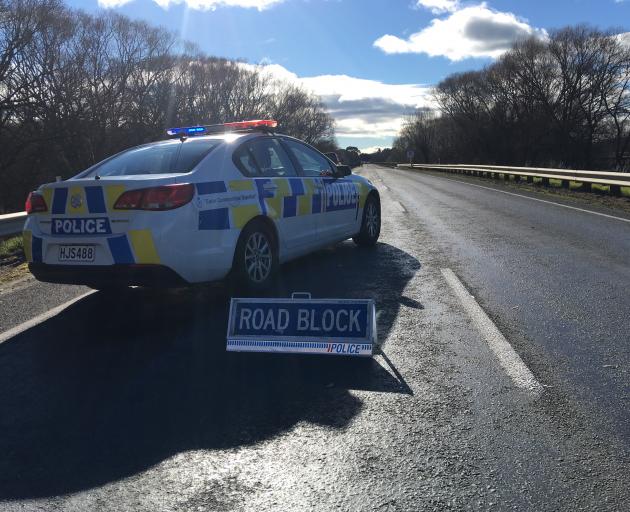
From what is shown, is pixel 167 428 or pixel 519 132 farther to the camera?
pixel 519 132

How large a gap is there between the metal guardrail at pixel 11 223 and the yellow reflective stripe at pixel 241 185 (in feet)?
13.2

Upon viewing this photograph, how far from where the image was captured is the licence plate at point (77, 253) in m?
4.61

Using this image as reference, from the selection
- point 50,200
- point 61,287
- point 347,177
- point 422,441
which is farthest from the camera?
point 347,177

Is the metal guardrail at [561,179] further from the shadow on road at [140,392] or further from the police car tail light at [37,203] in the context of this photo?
the shadow on road at [140,392]

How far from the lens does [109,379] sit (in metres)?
3.61

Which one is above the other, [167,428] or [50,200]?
[50,200]

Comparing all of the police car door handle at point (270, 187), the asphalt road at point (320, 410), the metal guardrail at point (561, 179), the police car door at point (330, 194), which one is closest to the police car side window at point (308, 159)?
the police car door at point (330, 194)

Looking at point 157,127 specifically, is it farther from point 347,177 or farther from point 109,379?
point 109,379

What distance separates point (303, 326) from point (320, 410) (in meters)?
0.83

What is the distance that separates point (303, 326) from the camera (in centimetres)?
388

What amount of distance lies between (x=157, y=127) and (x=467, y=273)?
4631 cm

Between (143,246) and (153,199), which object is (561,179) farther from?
(143,246)

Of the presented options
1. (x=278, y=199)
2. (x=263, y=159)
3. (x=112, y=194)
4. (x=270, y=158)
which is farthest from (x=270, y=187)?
(x=112, y=194)

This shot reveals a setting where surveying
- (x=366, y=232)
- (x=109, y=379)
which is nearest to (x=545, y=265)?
(x=366, y=232)
